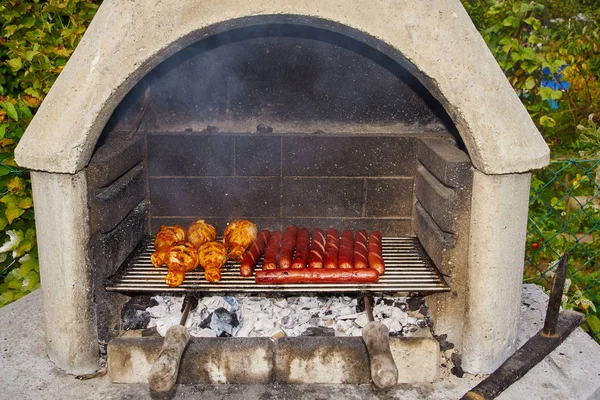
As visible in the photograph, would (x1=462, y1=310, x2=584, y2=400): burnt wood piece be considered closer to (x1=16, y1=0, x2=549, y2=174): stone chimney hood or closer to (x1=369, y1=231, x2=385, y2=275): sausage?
(x1=369, y1=231, x2=385, y2=275): sausage

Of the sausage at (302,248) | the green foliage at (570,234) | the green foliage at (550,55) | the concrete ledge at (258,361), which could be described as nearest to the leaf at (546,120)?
the green foliage at (550,55)

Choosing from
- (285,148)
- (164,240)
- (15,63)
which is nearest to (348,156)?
(285,148)

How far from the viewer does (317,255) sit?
13.8 ft

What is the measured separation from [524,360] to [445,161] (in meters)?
1.24

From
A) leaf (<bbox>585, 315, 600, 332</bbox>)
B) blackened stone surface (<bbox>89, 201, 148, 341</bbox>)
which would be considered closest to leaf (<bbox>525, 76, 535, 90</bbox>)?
leaf (<bbox>585, 315, 600, 332</bbox>)

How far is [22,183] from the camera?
5043 mm

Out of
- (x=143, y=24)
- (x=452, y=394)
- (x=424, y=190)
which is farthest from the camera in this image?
(x=424, y=190)

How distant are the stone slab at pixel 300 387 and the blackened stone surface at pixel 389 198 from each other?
1440 millimetres

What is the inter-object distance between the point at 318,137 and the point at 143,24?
1.77 meters

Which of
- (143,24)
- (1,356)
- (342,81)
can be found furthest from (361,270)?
(1,356)

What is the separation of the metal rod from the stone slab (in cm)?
20

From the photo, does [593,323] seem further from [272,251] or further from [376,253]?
[272,251]

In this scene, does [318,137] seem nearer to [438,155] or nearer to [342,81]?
[342,81]

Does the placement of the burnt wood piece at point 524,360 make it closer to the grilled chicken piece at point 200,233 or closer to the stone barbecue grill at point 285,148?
the stone barbecue grill at point 285,148
